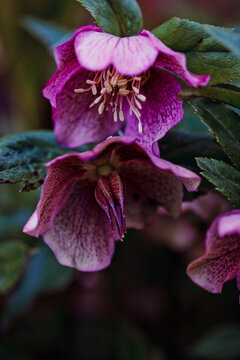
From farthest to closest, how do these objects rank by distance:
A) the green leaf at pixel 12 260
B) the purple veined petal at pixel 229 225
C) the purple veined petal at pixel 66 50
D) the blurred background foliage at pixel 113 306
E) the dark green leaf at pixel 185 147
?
1. the blurred background foliage at pixel 113 306
2. the green leaf at pixel 12 260
3. the dark green leaf at pixel 185 147
4. the purple veined petal at pixel 66 50
5. the purple veined petal at pixel 229 225

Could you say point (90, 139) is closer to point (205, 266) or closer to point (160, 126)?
point (160, 126)

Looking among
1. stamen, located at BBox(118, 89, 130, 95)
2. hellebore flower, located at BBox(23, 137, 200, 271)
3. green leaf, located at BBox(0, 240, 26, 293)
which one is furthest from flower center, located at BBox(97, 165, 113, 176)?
green leaf, located at BBox(0, 240, 26, 293)

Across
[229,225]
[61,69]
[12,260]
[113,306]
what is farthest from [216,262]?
[113,306]

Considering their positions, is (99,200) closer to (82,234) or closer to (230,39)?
(82,234)

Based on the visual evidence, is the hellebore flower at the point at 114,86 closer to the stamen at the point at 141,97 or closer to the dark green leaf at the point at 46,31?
the stamen at the point at 141,97

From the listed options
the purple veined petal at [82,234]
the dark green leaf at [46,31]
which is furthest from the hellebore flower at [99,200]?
the dark green leaf at [46,31]

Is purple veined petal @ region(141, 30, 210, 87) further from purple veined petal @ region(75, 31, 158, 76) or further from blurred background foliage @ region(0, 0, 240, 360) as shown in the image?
blurred background foliage @ region(0, 0, 240, 360)
